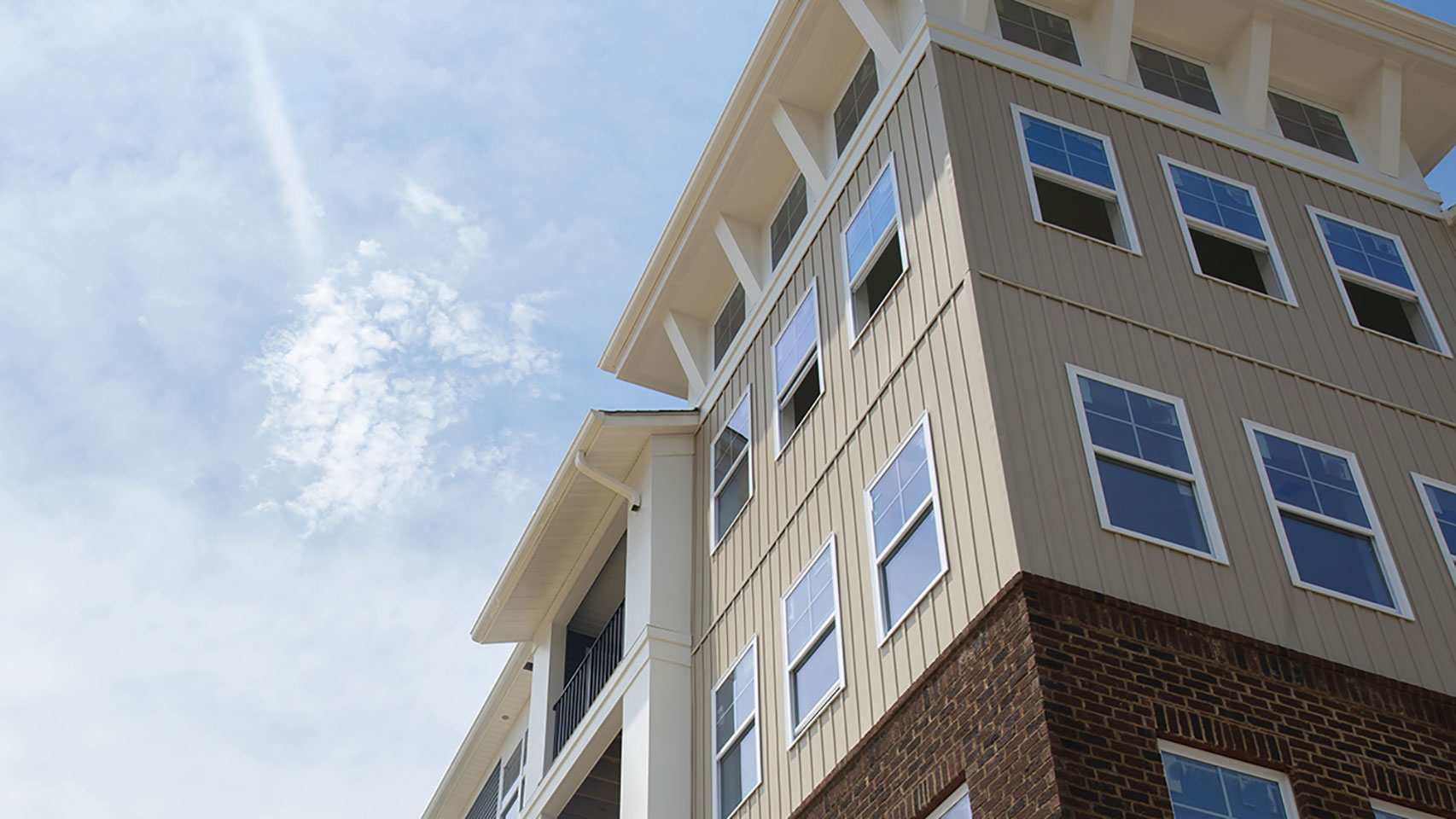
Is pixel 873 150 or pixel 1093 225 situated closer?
pixel 1093 225

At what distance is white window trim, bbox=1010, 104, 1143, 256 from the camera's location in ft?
47.6

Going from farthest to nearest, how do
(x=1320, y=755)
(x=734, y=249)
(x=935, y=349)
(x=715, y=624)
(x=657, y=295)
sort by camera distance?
(x=657, y=295) < (x=734, y=249) < (x=715, y=624) < (x=935, y=349) < (x=1320, y=755)

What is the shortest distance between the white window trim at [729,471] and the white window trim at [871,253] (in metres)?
2.66

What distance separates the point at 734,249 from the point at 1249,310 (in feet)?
23.2

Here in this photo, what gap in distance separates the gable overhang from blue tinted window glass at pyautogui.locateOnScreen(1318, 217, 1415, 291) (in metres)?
8.43

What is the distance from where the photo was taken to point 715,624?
17.6m

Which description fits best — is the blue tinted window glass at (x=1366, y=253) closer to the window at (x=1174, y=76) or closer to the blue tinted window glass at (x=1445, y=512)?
the window at (x=1174, y=76)

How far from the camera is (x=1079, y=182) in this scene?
1502 centimetres

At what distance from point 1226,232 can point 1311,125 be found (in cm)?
360

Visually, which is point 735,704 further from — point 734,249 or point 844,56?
point 844,56

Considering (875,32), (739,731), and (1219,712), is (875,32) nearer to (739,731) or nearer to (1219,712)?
(739,731)

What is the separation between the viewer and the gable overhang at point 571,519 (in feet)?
65.7

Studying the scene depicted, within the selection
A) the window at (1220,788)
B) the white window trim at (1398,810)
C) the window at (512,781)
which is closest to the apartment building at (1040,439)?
the window at (1220,788)

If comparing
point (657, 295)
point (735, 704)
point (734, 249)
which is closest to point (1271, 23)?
point (734, 249)
